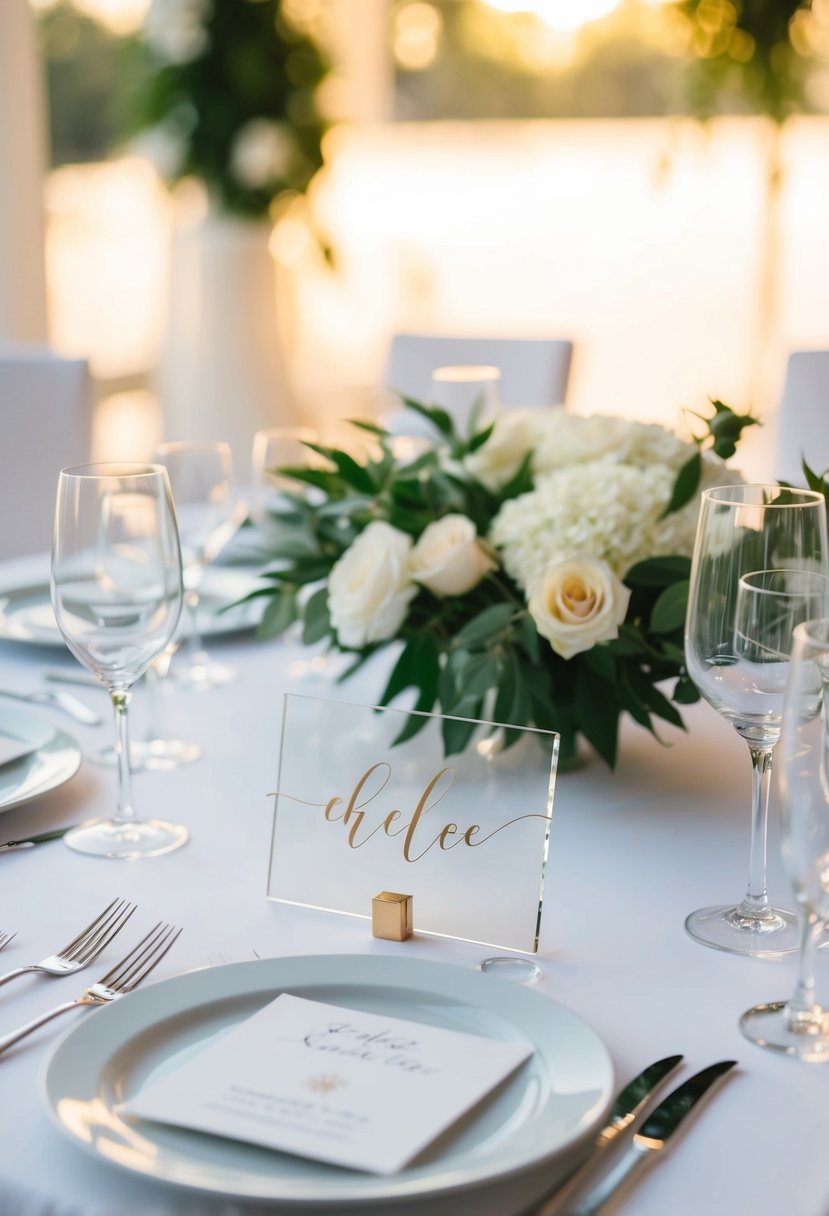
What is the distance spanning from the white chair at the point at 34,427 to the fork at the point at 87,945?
141 centimetres

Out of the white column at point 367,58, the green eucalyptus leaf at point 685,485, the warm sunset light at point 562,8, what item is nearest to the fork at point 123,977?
the green eucalyptus leaf at point 685,485

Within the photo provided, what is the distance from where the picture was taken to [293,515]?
123 cm

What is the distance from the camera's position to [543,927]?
0.86 m

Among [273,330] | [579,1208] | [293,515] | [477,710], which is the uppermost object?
[273,330]

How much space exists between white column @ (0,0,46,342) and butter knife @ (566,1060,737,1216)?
11.8 feet

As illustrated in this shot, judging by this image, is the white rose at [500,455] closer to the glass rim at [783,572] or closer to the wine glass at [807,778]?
the glass rim at [783,572]

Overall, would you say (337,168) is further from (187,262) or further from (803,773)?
(803,773)

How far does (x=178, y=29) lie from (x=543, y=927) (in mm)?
4073

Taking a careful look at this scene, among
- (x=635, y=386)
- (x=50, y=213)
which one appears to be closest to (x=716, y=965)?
(x=50, y=213)

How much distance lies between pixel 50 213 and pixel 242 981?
154 inches

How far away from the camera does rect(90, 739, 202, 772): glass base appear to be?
1137 mm

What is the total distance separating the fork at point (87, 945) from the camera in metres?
0.79

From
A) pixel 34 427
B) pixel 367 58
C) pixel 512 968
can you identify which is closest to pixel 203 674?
pixel 512 968

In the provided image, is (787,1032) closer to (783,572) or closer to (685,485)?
(783,572)
